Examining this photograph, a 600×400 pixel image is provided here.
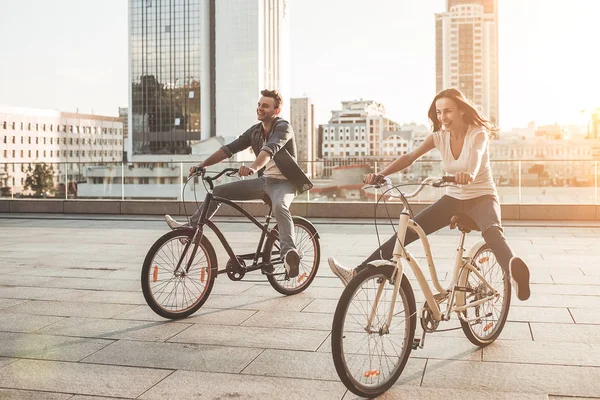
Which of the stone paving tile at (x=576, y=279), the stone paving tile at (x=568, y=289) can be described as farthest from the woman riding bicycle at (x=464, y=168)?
the stone paving tile at (x=576, y=279)

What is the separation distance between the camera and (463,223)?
475cm

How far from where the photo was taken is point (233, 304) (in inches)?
257

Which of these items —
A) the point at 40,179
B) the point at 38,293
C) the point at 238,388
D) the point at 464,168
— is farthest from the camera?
the point at 40,179

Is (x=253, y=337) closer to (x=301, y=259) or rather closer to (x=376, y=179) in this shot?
(x=376, y=179)

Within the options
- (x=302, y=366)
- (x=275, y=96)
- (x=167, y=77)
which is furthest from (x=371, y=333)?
(x=167, y=77)

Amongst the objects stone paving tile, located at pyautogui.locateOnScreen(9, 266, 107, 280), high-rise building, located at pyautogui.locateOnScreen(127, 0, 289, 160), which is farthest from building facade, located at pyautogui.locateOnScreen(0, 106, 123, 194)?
stone paving tile, located at pyautogui.locateOnScreen(9, 266, 107, 280)

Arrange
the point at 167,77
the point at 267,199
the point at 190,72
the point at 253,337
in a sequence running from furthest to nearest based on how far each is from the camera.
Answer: the point at 167,77 → the point at 190,72 → the point at 267,199 → the point at 253,337

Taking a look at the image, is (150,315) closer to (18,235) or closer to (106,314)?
(106,314)

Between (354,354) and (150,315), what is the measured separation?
8.63 feet

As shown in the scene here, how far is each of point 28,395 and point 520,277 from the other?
9.08 ft

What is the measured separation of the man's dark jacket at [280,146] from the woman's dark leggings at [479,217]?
6.03 feet

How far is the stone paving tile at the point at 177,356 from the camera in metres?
4.51

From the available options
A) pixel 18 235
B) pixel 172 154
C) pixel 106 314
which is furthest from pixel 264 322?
pixel 172 154

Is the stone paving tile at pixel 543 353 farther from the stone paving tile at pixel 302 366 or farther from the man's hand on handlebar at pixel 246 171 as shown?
the man's hand on handlebar at pixel 246 171
